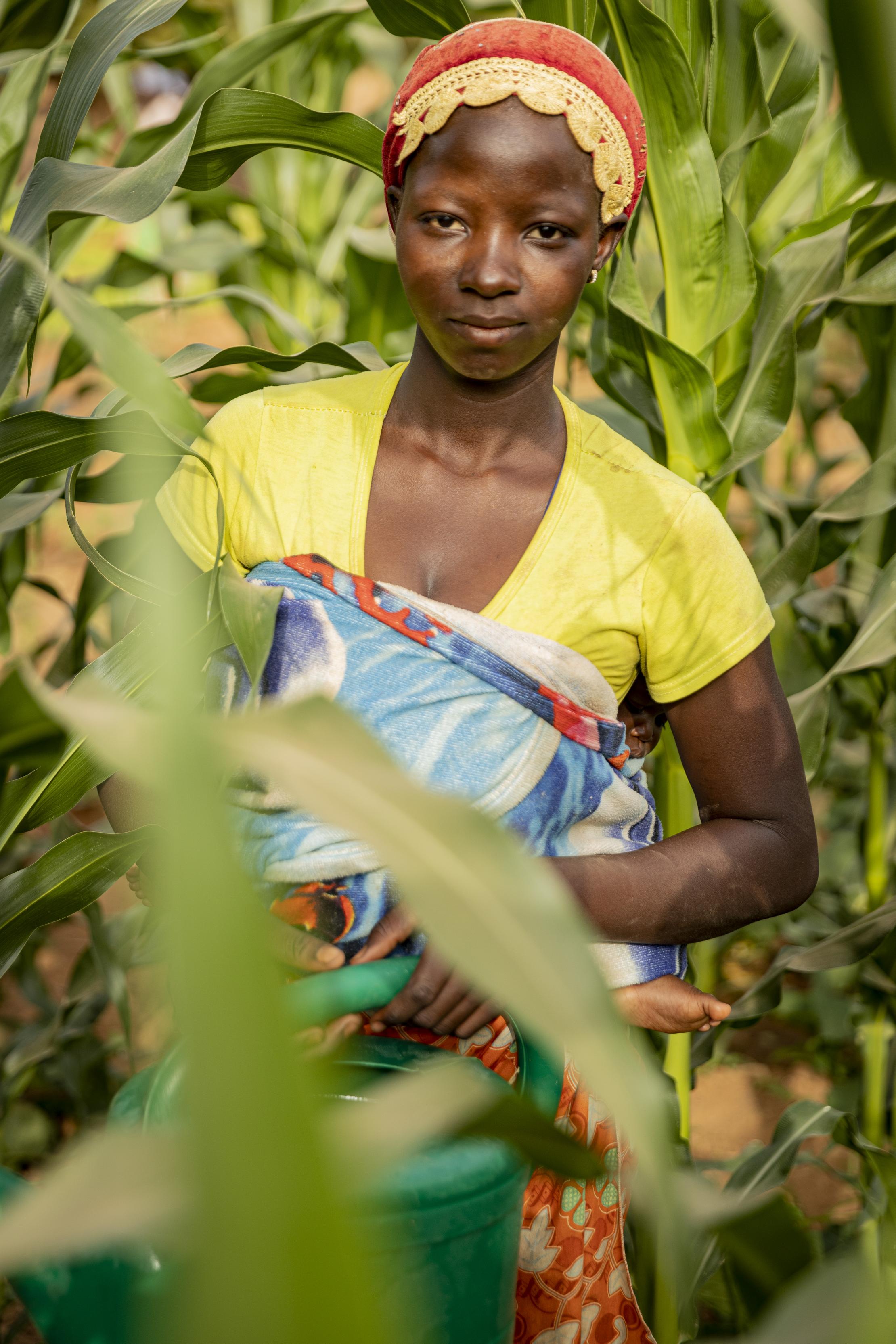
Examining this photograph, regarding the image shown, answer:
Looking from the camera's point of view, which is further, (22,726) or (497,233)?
(497,233)

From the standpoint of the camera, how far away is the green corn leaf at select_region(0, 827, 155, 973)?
55cm

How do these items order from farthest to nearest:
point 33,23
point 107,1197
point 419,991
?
1. point 33,23
2. point 419,991
3. point 107,1197

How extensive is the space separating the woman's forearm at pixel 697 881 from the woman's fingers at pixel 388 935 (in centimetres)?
9

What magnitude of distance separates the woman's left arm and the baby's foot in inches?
1.0

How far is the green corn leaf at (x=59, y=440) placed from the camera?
540mm

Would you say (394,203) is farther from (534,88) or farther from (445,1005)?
(445,1005)

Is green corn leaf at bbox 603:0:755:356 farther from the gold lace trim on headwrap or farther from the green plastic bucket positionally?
the green plastic bucket

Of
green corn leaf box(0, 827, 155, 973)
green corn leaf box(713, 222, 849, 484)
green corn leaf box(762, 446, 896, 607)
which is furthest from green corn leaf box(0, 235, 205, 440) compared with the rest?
green corn leaf box(762, 446, 896, 607)

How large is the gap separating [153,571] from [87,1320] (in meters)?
0.28

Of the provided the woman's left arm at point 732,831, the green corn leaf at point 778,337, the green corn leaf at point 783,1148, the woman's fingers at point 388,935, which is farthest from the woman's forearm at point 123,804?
the green corn leaf at point 783,1148

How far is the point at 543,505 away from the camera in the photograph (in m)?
0.67

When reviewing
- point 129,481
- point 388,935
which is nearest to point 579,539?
point 388,935

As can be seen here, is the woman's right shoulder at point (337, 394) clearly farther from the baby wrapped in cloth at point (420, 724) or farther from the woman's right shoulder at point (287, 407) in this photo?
the baby wrapped in cloth at point (420, 724)

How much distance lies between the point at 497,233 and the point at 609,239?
0.36 ft
